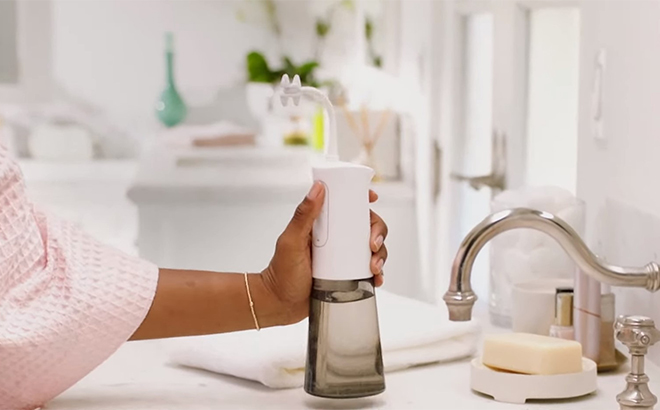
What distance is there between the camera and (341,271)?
951 mm

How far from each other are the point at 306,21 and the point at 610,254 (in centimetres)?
310

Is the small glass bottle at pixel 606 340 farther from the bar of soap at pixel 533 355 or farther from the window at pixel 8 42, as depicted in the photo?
the window at pixel 8 42

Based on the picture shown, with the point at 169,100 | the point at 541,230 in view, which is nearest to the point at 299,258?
the point at 541,230

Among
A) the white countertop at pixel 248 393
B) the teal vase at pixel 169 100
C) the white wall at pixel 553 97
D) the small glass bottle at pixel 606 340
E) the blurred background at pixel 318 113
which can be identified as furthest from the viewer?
the teal vase at pixel 169 100

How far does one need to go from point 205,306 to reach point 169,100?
3.14 metres

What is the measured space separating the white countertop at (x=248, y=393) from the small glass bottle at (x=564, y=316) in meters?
0.06

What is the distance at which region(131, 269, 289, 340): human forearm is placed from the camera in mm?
1018

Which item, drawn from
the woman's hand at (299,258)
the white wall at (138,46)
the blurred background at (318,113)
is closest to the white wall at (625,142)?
the blurred background at (318,113)

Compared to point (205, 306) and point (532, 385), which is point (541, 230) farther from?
point (205, 306)

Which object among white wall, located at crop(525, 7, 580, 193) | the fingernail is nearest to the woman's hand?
the fingernail

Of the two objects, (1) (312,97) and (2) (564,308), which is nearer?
(1) (312,97)

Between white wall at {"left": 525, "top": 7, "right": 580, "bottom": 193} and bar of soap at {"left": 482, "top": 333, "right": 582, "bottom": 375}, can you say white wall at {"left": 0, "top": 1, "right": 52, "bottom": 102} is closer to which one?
white wall at {"left": 525, "top": 7, "right": 580, "bottom": 193}

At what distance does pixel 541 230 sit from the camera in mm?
1049

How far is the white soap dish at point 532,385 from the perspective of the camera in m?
0.99
